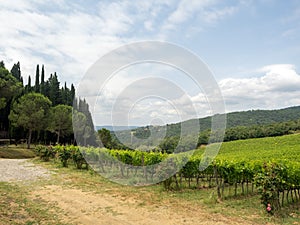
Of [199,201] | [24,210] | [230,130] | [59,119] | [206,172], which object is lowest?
[199,201]

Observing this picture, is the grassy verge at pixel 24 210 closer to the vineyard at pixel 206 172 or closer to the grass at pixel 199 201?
the grass at pixel 199 201

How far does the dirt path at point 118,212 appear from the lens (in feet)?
20.7

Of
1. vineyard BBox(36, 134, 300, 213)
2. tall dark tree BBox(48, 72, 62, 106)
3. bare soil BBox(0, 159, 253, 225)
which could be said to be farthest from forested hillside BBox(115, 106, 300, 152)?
tall dark tree BBox(48, 72, 62, 106)

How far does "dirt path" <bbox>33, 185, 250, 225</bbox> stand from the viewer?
Result: 6.32 m

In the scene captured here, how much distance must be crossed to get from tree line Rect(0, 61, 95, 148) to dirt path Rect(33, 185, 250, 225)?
13.3 meters

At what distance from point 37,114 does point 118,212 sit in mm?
24675

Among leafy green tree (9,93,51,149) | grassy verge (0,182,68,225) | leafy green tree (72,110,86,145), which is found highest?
leafy green tree (9,93,51,149)

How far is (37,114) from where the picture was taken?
94.3 feet

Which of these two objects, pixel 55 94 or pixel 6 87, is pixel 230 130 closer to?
pixel 55 94

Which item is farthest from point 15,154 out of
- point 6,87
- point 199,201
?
point 199,201

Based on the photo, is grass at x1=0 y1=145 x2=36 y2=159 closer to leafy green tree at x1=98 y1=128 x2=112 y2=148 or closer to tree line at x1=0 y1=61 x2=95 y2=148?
tree line at x1=0 y1=61 x2=95 y2=148

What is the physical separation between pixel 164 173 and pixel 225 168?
98.3 inches

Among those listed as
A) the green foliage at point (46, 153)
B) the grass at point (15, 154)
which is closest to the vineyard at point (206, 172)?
the green foliage at point (46, 153)

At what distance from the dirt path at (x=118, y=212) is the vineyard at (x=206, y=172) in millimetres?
1642
